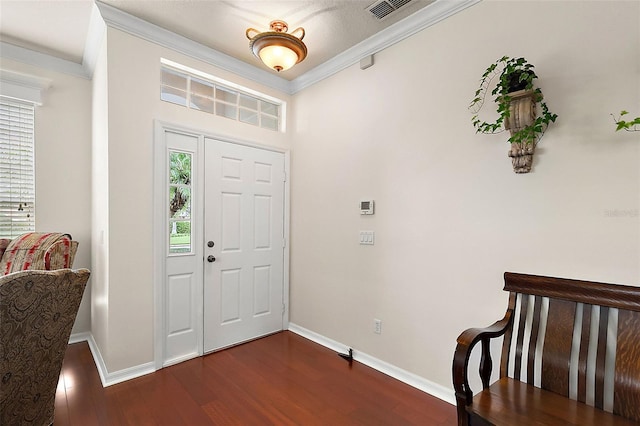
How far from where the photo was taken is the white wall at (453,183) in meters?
1.60

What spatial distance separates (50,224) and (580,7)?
4.53 m

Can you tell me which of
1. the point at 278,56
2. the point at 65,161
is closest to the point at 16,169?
the point at 65,161

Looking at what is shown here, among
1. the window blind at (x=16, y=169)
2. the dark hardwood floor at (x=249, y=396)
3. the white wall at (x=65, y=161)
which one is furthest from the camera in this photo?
the white wall at (x=65, y=161)

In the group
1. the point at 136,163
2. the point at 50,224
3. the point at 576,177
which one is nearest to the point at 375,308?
the point at 576,177

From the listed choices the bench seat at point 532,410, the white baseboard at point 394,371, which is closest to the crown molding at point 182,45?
the white baseboard at point 394,371

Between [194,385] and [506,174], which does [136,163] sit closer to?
[194,385]

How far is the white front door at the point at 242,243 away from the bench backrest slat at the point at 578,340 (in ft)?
7.57

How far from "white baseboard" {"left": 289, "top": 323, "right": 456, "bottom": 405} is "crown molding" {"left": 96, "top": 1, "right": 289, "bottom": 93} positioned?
2791 millimetres

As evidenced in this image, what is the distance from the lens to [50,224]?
3.05 metres

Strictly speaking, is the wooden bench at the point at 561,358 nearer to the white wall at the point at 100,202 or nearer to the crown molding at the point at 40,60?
the white wall at the point at 100,202

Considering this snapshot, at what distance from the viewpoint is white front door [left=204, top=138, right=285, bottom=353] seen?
2.93 m

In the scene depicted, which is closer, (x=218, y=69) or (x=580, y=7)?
(x=580, y=7)

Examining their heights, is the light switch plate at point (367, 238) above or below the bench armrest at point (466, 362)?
above

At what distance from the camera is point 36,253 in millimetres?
2410
